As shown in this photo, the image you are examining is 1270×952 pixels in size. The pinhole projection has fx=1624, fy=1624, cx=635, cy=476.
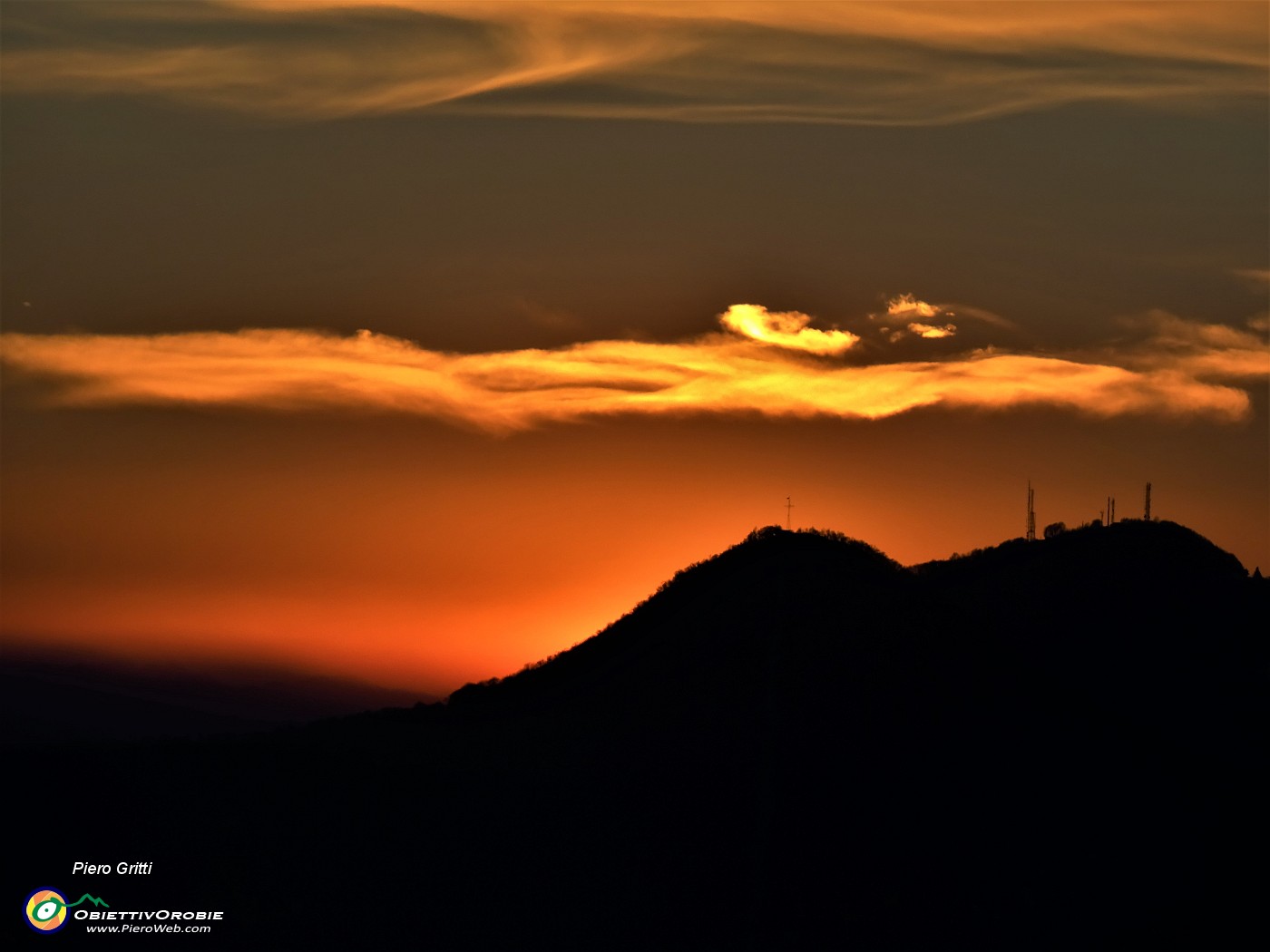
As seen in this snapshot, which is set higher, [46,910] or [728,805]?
[728,805]

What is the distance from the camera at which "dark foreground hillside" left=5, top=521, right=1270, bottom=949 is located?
71188 millimetres

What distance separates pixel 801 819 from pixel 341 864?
70.8 ft

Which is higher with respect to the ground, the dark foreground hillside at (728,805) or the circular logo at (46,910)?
the dark foreground hillside at (728,805)

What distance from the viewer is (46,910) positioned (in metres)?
71.9

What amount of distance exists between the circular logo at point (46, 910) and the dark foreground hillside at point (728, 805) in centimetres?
79

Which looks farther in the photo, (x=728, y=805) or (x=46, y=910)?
(x=728, y=805)

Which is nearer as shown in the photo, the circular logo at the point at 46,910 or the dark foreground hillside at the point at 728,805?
the circular logo at the point at 46,910

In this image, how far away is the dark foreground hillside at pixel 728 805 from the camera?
7119 centimetres

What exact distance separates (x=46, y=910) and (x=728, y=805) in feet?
103

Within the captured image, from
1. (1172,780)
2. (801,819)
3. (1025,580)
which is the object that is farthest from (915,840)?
(1025,580)

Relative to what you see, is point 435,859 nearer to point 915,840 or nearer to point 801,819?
point 801,819

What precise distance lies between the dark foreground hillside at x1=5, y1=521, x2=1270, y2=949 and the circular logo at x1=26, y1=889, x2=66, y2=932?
2.60ft

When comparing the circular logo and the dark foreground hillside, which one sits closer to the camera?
the circular logo

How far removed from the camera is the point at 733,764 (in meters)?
81.0
